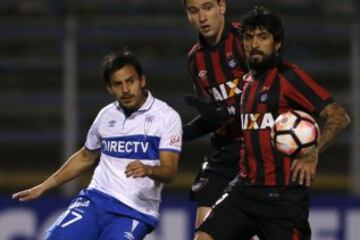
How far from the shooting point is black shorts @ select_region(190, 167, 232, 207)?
6.05 meters

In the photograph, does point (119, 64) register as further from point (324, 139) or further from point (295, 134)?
point (324, 139)

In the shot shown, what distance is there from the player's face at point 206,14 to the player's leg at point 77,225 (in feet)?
3.77

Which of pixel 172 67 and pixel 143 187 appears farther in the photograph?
pixel 172 67

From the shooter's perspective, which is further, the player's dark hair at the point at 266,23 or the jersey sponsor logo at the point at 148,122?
the jersey sponsor logo at the point at 148,122

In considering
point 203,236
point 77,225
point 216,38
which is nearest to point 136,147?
point 77,225

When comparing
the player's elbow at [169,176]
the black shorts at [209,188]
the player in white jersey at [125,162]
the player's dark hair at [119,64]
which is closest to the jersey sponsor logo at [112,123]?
the player in white jersey at [125,162]

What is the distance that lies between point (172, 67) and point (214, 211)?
603 cm

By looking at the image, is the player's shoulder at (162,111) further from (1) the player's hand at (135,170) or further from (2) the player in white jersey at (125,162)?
(1) the player's hand at (135,170)

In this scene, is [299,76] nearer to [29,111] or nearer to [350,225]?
[350,225]

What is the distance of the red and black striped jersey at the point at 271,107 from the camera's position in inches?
201

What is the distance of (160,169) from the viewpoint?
212 inches

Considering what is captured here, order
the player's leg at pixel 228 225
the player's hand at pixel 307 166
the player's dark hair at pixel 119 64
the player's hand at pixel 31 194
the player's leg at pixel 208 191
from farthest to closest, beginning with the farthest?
the player's leg at pixel 208 191 < the player's hand at pixel 31 194 < the player's dark hair at pixel 119 64 < the player's leg at pixel 228 225 < the player's hand at pixel 307 166

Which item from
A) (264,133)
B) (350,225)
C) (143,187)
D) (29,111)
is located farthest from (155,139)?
(29,111)

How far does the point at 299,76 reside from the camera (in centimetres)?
514
